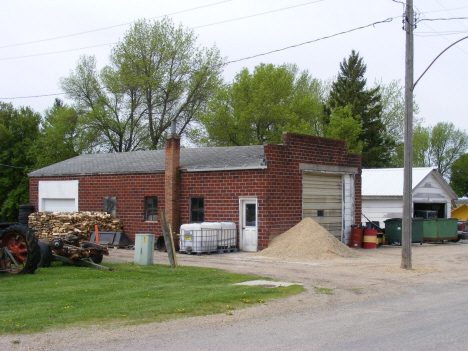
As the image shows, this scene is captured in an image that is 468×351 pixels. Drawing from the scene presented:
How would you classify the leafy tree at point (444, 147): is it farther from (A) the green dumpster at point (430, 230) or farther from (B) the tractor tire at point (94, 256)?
(B) the tractor tire at point (94, 256)

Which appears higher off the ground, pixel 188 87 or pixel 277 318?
pixel 188 87

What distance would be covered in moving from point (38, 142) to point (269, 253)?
118 ft

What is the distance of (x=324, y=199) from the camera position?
82.4 feet

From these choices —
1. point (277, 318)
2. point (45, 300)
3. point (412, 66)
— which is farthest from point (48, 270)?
point (412, 66)

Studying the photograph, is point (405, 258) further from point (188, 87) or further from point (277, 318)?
point (188, 87)

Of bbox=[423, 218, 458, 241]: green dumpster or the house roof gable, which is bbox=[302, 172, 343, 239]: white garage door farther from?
the house roof gable

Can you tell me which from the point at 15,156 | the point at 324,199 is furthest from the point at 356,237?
the point at 15,156

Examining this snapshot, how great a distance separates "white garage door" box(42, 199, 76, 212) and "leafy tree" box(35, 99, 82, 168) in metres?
19.8

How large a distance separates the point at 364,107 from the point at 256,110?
14983 millimetres

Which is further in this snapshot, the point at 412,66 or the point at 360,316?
the point at 412,66

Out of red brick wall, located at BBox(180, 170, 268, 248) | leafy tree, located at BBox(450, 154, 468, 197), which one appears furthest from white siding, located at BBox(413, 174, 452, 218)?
leafy tree, located at BBox(450, 154, 468, 197)

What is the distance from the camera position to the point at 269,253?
21.0m

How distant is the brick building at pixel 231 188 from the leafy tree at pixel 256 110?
60.7ft

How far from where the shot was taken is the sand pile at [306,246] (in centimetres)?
2034
